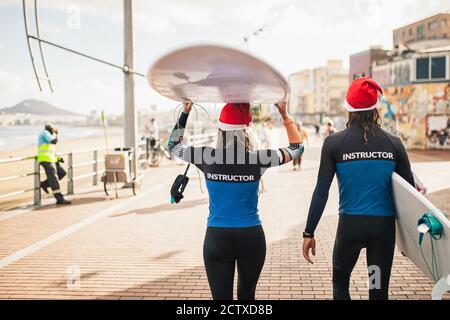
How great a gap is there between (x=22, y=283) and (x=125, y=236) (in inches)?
93.8

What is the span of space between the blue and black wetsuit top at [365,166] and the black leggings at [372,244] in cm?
6

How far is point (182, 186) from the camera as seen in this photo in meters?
3.79

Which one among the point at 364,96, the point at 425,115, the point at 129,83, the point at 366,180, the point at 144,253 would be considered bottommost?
the point at 144,253

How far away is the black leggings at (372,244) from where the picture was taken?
121 inches

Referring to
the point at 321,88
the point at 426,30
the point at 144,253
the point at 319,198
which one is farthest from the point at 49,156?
the point at 321,88

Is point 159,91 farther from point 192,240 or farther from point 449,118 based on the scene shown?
point 449,118

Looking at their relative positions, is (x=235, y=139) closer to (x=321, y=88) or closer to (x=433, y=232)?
(x=433, y=232)

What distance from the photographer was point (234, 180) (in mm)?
2922

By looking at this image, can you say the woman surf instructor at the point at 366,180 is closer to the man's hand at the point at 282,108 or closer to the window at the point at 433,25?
the man's hand at the point at 282,108

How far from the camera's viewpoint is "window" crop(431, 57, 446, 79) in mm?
29188

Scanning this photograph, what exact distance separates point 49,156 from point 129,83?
334 centimetres

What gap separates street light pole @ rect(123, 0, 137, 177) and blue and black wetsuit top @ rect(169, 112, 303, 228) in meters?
10.2

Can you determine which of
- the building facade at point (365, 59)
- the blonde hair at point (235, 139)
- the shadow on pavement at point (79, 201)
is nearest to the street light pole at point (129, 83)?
the shadow on pavement at point (79, 201)
